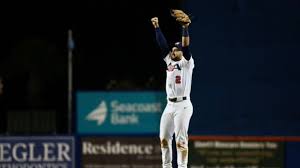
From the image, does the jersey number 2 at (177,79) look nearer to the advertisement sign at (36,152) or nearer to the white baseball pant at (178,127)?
the white baseball pant at (178,127)

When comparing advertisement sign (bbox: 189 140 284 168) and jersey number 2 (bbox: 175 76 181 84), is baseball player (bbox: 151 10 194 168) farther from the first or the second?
advertisement sign (bbox: 189 140 284 168)

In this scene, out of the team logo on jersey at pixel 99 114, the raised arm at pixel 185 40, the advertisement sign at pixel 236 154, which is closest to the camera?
the raised arm at pixel 185 40

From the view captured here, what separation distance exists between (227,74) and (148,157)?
260 centimetres

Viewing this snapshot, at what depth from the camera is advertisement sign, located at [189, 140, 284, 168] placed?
35.9 ft

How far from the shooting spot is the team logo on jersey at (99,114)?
1384 cm

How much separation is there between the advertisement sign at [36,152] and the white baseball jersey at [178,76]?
3555mm

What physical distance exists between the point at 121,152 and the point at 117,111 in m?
2.45

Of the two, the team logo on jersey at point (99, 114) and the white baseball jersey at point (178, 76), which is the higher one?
the white baseball jersey at point (178, 76)

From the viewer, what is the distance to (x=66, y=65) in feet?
46.4

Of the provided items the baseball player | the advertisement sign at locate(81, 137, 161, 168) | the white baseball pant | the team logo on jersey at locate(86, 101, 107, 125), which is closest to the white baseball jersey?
the baseball player

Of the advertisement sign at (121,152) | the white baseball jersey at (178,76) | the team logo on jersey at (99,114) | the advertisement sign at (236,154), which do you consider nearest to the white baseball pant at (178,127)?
the white baseball jersey at (178,76)

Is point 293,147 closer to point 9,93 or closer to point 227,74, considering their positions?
point 227,74

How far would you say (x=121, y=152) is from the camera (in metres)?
11.5

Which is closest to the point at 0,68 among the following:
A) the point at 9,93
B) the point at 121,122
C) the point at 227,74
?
the point at 9,93
